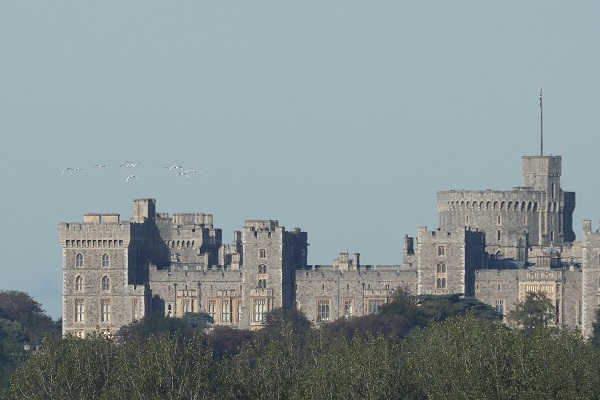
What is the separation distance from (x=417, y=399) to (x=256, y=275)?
62835 millimetres

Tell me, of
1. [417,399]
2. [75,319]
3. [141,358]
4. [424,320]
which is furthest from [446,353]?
[75,319]

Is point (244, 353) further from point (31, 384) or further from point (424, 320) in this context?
point (424, 320)

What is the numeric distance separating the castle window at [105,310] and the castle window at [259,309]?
29.9 feet

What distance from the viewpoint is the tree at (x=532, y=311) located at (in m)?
186

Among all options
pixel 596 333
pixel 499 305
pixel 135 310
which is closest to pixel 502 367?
pixel 596 333

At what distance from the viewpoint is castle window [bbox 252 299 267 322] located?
198 metres

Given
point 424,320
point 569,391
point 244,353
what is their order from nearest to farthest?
point 569,391 < point 244,353 < point 424,320

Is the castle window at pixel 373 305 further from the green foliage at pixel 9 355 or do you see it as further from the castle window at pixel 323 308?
the green foliage at pixel 9 355

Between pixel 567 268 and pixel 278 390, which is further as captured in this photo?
pixel 567 268

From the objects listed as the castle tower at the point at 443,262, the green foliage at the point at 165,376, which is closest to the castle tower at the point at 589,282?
the castle tower at the point at 443,262

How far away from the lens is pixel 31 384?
13575cm

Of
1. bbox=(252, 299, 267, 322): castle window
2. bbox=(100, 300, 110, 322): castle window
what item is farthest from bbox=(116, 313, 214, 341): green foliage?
bbox=(100, 300, 110, 322): castle window

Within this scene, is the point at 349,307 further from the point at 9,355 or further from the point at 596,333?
the point at 9,355

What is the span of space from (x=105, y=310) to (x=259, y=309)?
31.7 feet
